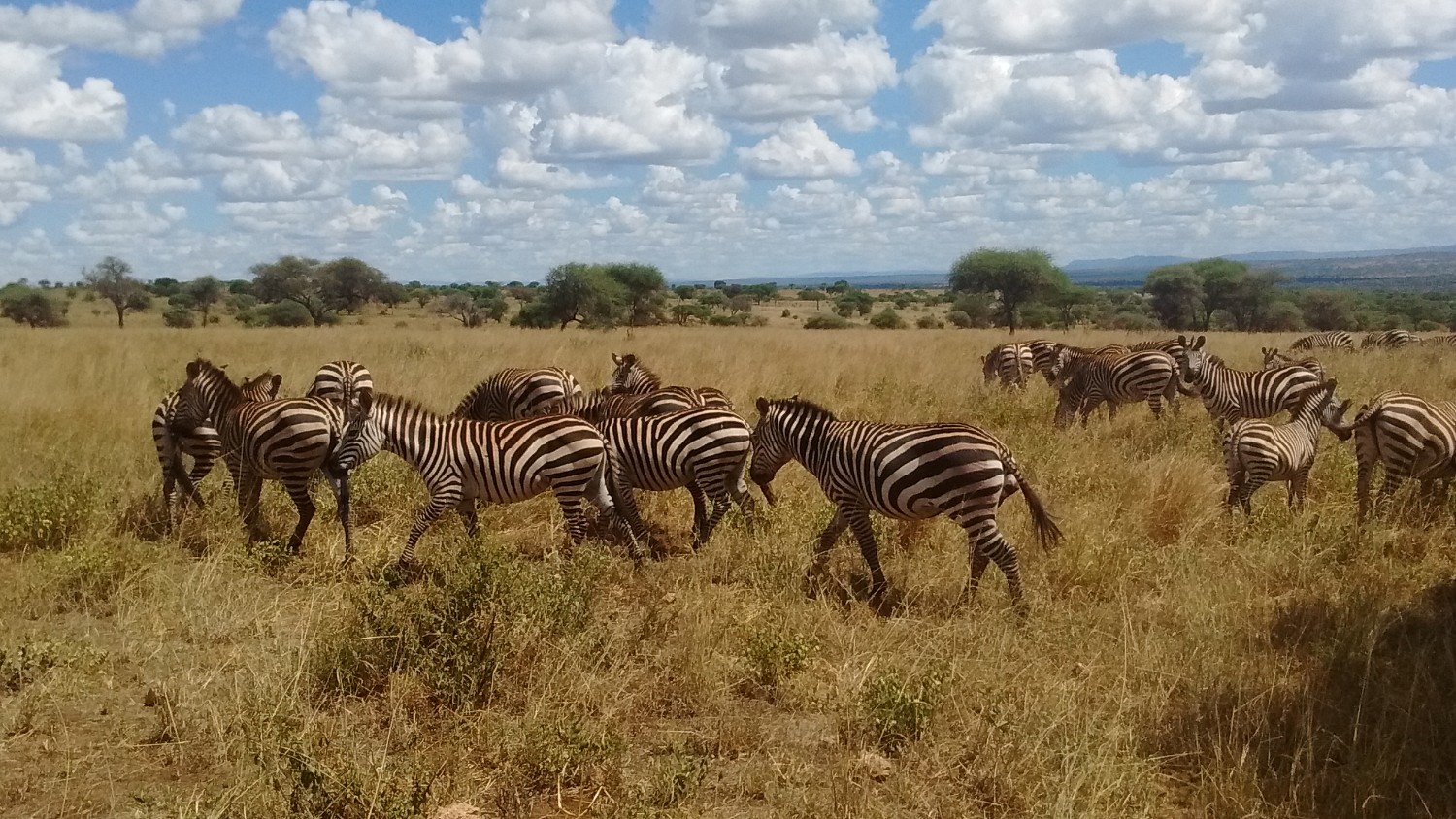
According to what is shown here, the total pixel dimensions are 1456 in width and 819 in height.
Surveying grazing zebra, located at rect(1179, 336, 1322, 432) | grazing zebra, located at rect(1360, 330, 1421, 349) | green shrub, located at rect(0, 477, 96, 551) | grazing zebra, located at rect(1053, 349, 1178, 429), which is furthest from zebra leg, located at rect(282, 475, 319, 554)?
grazing zebra, located at rect(1360, 330, 1421, 349)

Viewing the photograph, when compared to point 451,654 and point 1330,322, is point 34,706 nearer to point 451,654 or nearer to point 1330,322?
point 451,654

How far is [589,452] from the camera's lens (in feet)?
23.9

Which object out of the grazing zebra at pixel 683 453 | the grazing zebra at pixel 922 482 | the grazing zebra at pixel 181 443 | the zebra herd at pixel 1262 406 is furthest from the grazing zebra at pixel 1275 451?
the grazing zebra at pixel 181 443

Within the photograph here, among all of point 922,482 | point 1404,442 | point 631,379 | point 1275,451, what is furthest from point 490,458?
point 1404,442

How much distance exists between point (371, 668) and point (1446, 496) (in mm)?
8102

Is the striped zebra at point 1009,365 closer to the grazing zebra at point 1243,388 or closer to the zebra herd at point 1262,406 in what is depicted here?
the zebra herd at point 1262,406

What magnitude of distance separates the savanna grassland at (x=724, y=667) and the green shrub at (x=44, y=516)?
0.8 inches

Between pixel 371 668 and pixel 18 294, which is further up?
pixel 18 294

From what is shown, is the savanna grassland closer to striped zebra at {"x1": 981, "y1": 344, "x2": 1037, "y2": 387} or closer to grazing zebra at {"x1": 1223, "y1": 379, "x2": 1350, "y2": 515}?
grazing zebra at {"x1": 1223, "y1": 379, "x2": 1350, "y2": 515}

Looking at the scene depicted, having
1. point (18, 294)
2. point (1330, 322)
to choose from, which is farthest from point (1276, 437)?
point (1330, 322)

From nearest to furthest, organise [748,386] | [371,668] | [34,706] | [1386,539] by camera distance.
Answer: [34,706], [371,668], [1386,539], [748,386]

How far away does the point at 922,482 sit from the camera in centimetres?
648

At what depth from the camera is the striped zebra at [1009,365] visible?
16.3 meters

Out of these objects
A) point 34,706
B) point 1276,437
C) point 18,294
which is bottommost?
point 34,706
